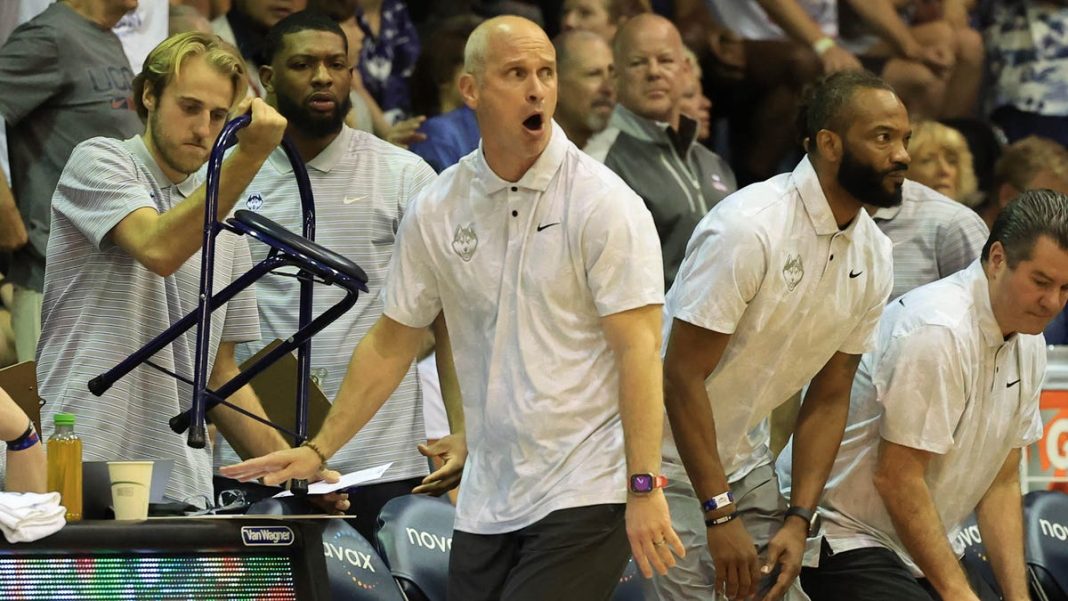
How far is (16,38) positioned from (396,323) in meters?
1.97

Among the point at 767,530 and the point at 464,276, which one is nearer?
the point at 464,276

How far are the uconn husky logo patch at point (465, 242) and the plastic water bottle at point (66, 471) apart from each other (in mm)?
956

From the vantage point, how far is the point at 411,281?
4.04m

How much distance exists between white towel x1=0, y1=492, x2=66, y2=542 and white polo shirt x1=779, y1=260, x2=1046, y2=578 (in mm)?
2399

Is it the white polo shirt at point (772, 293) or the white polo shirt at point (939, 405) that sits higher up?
the white polo shirt at point (772, 293)

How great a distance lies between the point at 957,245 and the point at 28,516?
378 centimetres

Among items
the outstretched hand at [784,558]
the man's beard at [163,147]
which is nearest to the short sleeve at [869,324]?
the outstretched hand at [784,558]

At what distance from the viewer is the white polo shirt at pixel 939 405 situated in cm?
484

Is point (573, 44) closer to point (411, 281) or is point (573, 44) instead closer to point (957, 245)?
point (957, 245)

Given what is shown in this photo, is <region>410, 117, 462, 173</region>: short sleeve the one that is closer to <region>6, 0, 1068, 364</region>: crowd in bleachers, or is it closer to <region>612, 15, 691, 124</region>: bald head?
<region>6, 0, 1068, 364</region>: crowd in bleachers

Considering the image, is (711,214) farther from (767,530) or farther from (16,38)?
(16,38)

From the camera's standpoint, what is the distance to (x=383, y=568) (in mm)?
4578

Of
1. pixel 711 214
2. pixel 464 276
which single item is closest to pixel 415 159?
pixel 711 214

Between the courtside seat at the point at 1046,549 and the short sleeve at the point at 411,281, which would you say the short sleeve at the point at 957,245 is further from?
the short sleeve at the point at 411,281
